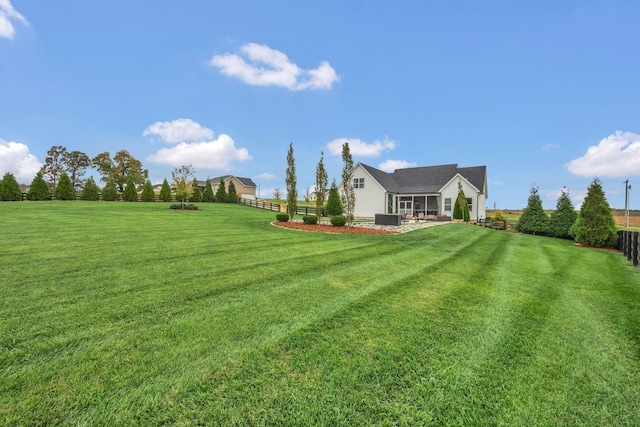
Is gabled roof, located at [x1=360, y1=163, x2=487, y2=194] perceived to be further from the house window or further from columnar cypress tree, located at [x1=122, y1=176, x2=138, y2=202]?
columnar cypress tree, located at [x1=122, y1=176, x2=138, y2=202]

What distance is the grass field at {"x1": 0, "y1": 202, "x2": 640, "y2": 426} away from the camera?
2119mm

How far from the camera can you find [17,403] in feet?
6.72

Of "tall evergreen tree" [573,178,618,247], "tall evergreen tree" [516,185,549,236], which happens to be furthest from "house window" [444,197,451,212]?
"tall evergreen tree" [573,178,618,247]

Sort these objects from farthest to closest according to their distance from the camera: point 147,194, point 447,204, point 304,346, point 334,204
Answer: point 147,194, point 447,204, point 334,204, point 304,346

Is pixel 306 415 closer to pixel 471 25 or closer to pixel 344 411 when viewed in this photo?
pixel 344 411

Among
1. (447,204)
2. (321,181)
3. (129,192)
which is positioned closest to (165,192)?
(129,192)

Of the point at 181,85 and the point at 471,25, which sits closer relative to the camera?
the point at 471,25

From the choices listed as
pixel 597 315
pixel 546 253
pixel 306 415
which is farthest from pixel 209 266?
pixel 546 253

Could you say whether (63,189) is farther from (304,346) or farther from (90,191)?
(304,346)

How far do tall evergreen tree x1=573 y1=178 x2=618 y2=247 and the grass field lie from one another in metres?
9.00

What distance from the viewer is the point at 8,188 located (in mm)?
26531

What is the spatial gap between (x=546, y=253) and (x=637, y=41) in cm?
913

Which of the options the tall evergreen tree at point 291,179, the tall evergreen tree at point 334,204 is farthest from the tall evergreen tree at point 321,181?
the tall evergreen tree at point 334,204

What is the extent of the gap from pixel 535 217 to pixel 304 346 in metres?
22.0
